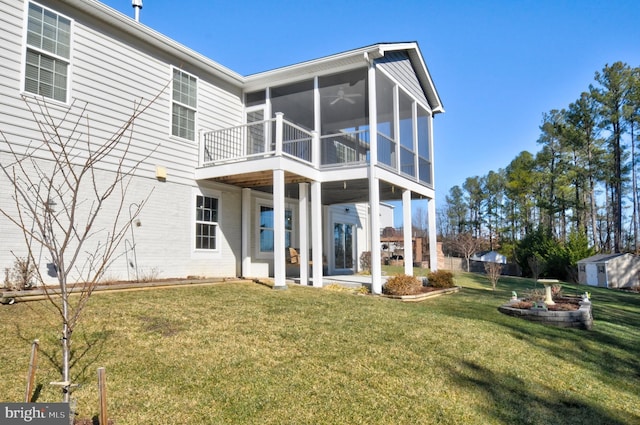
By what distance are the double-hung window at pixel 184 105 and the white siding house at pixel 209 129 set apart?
0.04m

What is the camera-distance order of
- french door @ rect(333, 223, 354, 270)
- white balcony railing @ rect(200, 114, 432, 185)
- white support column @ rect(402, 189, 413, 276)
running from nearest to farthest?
1. white balcony railing @ rect(200, 114, 432, 185)
2. white support column @ rect(402, 189, 413, 276)
3. french door @ rect(333, 223, 354, 270)

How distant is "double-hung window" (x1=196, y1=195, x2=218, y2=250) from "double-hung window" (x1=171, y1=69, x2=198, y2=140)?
1743 mm

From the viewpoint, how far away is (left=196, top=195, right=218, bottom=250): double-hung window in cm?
1089

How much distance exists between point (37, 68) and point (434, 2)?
36.3 ft

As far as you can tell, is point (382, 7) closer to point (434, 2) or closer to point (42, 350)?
point (434, 2)

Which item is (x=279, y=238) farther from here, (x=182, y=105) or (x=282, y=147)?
(x=182, y=105)

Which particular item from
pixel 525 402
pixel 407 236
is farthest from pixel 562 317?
pixel 407 236

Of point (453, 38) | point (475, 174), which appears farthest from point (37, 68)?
point (475, 174)

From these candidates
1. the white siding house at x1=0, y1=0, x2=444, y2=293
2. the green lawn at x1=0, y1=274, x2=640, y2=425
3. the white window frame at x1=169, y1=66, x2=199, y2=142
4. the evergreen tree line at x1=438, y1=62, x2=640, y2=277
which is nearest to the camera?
the green lawn at x1=0, y1=274, x2=640, y2=425

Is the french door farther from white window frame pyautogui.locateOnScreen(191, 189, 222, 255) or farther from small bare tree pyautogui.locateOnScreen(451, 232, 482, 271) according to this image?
small bare tree pyautogui.locateOnScreen(451, 232, 482, 271)

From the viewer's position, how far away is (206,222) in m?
11.1

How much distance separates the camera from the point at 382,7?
14023 mm

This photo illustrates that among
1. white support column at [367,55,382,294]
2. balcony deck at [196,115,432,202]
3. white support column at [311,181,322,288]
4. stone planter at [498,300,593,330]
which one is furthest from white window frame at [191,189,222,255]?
stone planter at [498,300,593,330]

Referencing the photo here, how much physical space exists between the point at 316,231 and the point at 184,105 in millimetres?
4701
